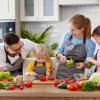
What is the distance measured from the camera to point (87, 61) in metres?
3.29

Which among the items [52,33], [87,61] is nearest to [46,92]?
[87,61]

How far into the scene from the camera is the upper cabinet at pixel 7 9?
527 centimetres

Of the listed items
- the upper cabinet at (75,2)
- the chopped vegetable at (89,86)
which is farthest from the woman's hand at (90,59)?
the upper cabinet at (75,2)

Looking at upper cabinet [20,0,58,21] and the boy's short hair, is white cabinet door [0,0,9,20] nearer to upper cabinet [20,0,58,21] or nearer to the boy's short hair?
upper cabinet [20,0,58,21]

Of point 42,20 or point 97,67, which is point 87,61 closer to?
point 97,67

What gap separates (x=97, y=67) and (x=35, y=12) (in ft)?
7.81

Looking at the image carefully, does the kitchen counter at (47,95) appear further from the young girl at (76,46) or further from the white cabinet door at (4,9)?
the white cabinet door at (4,9)

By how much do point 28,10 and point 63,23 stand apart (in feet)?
1.95

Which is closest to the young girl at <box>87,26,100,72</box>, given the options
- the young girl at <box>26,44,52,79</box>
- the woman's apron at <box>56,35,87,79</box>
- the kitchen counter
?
the woman's apron at <box>56,35,87,79</box>

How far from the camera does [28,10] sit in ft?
18.2

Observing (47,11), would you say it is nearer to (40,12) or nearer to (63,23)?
(40,12)

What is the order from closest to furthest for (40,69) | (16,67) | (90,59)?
(90,59) → (40,69) → (16,67)

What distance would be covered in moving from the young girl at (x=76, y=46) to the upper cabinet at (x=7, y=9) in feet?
6.38

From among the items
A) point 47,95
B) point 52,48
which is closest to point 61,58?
point 47,95
